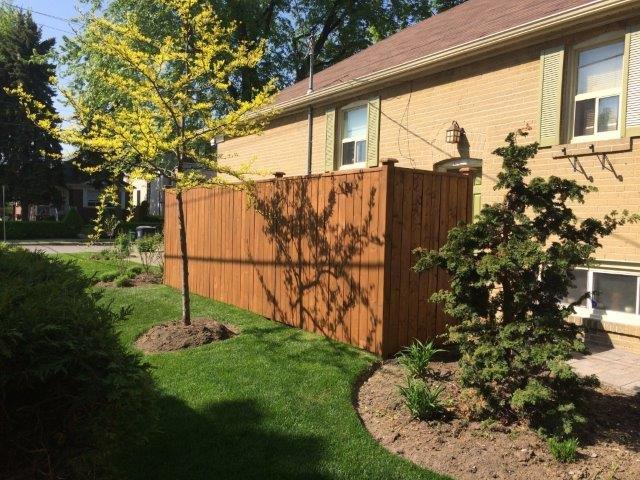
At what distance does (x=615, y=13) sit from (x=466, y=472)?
19.1 ft

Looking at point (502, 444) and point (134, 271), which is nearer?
point (502, 444)

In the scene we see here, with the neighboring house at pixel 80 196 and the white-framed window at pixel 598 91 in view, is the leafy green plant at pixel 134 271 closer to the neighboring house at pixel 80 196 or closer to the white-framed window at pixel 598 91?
the white-framed window at pixel 598 91

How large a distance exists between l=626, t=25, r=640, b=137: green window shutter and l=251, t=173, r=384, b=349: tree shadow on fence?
3.31m

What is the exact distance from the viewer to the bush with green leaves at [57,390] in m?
2.38

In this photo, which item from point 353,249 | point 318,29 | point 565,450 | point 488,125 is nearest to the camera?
point 565,450

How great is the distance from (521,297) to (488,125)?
4.72m

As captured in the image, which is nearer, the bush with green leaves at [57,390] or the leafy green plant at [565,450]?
the bush with green leaves at [57,390]

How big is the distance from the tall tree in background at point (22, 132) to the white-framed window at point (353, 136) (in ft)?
89.6

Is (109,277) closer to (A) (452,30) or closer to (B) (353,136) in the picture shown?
(B) (353,136)

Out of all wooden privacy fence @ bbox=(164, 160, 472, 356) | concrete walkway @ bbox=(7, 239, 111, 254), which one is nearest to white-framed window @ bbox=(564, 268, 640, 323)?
wooden privacy fence @ bbox=(164, 160, 472, 356)

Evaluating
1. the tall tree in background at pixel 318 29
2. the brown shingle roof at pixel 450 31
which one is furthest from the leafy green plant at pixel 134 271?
the tall tree in background at pixel 318 29

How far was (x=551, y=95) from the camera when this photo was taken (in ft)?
24.4

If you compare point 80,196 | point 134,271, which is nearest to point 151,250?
point 134,271

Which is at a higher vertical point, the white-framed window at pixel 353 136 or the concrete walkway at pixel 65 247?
the white-framed window at pixel 353 136
